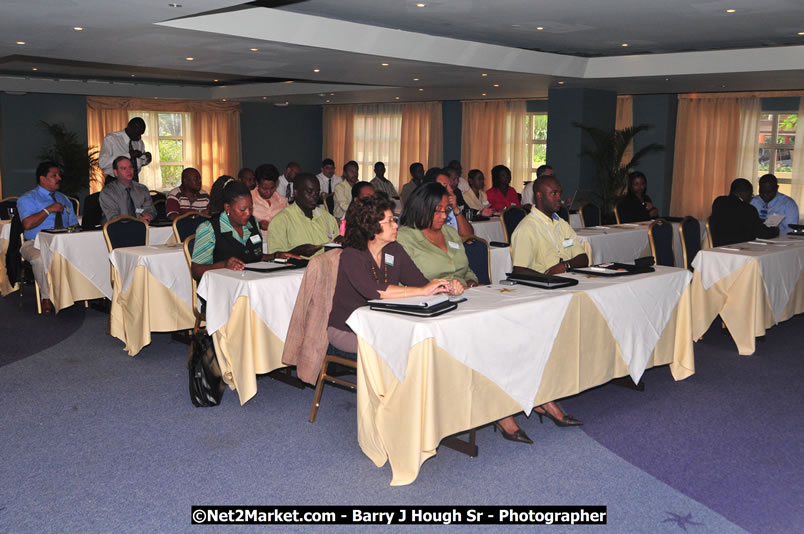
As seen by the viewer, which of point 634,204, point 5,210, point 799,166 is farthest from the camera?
point 799,166

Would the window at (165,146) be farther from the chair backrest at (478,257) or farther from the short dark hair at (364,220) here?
the short dark hair at (364,220)

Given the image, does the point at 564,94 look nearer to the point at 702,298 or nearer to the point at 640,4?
the point at 640,4

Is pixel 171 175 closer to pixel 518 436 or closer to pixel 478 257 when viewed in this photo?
pixel 478 257

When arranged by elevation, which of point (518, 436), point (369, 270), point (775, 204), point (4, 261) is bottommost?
point (518, 436)

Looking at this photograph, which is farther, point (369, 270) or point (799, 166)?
point (799, 166)

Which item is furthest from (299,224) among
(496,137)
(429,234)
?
(496,137)

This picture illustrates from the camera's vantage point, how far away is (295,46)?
766 cm

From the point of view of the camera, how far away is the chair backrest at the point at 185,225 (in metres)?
6.14

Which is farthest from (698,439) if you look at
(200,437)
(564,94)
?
(564,94)

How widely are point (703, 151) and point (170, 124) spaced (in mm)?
11226

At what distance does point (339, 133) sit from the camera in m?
18.0

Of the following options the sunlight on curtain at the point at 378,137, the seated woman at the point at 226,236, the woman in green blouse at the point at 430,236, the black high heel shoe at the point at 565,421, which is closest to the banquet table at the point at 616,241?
the woman in green blouse at the point at 430,236

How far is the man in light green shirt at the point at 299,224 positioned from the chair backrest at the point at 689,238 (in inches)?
122

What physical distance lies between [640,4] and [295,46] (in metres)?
3.38
